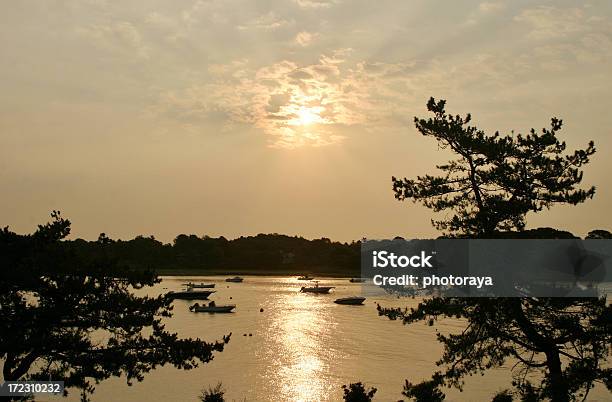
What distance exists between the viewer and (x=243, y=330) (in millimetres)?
75625

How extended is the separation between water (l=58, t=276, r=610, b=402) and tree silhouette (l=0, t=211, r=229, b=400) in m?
19.3

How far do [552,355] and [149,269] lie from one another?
14984mm

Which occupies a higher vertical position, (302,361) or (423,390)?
(423,390)

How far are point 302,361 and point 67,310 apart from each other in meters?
38.2

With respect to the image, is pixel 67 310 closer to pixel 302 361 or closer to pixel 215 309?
pixel 302 361

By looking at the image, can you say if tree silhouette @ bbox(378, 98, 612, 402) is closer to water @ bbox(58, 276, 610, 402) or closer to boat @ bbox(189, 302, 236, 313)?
water @ bbox(58, 276, 610, 402)

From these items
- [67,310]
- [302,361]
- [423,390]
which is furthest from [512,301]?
[302,361]

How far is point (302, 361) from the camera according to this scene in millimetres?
54375

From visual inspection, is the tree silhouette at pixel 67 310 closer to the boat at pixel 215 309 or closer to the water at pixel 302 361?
the water at pixel 302 361

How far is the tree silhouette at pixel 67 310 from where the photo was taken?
59.6ft

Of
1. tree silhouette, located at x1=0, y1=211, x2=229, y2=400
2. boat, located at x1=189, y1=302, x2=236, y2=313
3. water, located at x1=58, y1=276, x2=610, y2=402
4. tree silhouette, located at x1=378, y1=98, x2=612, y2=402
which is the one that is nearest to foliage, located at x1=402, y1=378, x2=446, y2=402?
tree silhouette, located at x1=378, y1=98, x2=612, y2=402

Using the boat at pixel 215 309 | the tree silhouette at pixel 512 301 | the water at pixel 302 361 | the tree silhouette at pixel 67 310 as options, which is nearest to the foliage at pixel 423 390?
the tree silhouette at pixel 512 301

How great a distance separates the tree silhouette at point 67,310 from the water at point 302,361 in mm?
19279

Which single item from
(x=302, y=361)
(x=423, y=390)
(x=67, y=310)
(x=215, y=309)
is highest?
(x=67, y=310)
